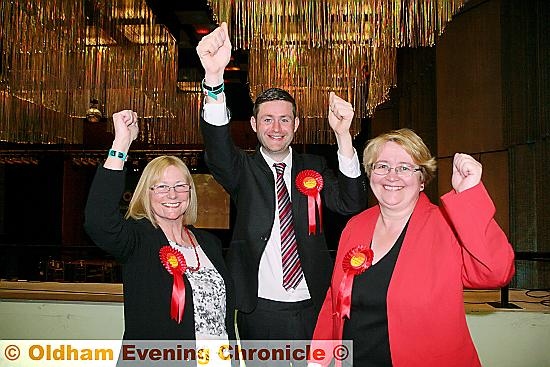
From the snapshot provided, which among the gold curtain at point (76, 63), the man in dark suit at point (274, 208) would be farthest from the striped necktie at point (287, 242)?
the gold curtain at point (76, 63)

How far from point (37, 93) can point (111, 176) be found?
11.0 feet

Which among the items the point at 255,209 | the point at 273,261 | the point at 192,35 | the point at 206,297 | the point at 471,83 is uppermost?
the point at 192,35

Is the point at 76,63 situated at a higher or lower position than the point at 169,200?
higher

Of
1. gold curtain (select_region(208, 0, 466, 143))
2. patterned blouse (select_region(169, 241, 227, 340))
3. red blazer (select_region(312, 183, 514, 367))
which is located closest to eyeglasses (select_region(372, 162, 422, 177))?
red blazer (select_region(312, 183, 514, 367))

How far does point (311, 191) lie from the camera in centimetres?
217

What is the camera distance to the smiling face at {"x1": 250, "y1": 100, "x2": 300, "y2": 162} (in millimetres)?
2203

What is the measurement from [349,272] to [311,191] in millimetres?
490

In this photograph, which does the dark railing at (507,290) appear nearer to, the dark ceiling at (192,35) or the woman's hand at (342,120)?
the woman's hand at (342,120)

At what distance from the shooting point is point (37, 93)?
465 centimetres

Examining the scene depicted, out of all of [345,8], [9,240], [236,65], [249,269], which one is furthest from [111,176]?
[9,240]

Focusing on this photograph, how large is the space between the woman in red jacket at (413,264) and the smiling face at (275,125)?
1.44 ft

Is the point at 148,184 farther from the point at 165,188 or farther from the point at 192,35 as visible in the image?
the point at 192,35

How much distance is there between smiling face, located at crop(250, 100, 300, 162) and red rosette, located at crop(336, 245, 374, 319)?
24.6 inches

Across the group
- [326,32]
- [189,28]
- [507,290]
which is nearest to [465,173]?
[507,290]
